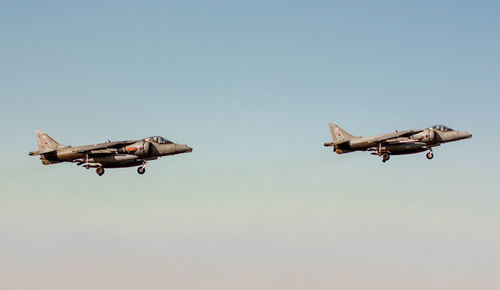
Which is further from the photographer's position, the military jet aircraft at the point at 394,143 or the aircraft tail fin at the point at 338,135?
the aircraft tail fin at the point at 338,135

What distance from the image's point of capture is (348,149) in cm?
7819

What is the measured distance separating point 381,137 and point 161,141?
2370 centimetres

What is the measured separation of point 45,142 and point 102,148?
6533mm

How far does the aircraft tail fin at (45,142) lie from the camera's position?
7519cm

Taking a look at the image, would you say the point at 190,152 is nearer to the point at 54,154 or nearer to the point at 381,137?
the point at 54,154

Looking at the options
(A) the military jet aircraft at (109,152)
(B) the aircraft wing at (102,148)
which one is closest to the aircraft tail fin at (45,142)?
(A) the military jet aircraft at (109,152)

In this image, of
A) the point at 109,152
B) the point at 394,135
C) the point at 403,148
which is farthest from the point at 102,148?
the point at 403,148

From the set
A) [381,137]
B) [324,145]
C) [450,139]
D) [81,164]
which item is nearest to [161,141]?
[81,164]

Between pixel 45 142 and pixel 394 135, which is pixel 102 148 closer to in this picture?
pixel 45 142

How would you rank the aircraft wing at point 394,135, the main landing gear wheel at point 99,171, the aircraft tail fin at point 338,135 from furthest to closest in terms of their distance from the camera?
the aircraft tail fin at point 338,135 → the aircraft wing at point 394,135 → the main landing gear wheel at point 99,171

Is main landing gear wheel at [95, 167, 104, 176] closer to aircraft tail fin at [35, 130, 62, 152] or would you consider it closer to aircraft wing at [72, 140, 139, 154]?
aircraft wing at [72, 140, 139, 154]

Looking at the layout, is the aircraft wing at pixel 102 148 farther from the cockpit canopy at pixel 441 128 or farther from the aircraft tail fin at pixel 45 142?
the cockpit canopy at pixel 441 128

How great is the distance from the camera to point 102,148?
7412cm

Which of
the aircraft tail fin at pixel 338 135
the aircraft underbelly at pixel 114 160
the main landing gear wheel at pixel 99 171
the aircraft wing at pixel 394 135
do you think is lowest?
the main landing gear wheel at pixel 99 171
